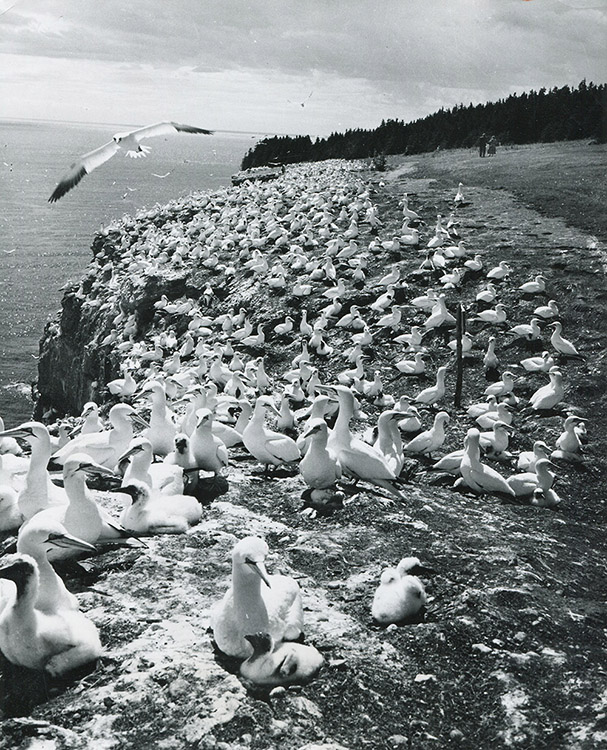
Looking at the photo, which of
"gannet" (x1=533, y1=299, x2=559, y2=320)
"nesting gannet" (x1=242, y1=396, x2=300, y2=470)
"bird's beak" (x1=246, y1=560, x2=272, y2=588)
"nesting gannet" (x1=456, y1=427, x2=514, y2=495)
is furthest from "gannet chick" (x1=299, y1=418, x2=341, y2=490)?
"gannet" (x1=533, y1=299, x2=559, y2=320)

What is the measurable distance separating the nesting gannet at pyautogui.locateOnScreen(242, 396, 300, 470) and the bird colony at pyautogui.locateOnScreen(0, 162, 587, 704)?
2 cm

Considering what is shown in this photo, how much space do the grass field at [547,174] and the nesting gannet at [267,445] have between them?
1307 centimetres

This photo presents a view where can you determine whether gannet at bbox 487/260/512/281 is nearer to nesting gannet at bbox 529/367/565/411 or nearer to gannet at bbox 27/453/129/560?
nesting gannet at bbox 529/367/565/411

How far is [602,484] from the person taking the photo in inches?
359

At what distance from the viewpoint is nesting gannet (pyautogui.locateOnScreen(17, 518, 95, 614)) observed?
432 cm

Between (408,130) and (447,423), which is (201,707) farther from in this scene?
(408,130)

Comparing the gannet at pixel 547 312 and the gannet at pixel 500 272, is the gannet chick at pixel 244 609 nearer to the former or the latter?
the gannet at pixel 547 312

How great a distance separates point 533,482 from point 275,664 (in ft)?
16.3

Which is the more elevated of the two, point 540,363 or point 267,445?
point 540,363

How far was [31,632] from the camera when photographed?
13.4ft

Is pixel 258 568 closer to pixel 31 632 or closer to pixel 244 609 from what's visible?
pixel 244 609

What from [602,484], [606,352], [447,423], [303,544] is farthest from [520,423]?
[303,544]

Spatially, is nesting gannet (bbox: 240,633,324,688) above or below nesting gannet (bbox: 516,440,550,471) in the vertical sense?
above

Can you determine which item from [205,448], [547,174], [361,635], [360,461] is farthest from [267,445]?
[547,174]
